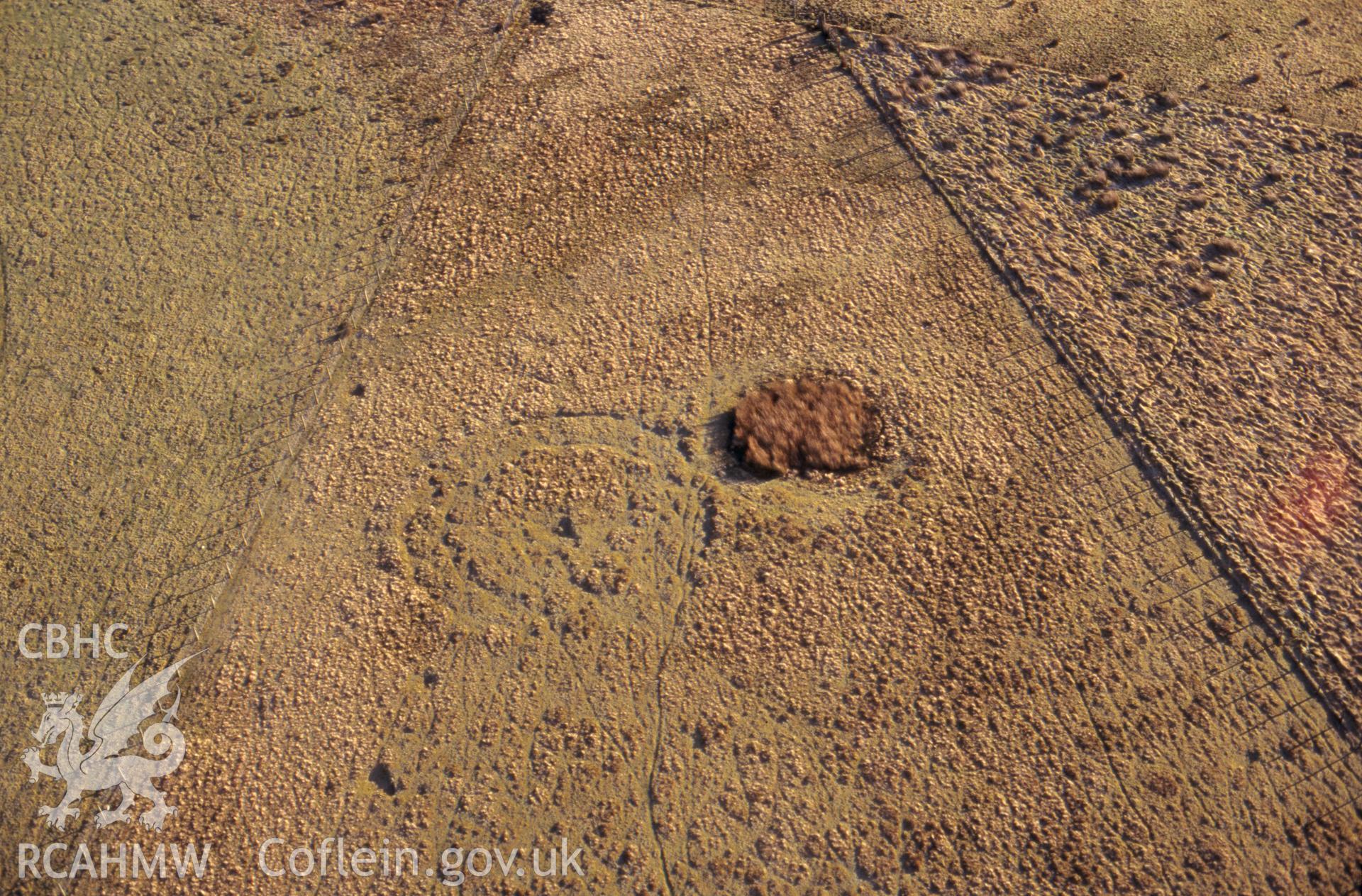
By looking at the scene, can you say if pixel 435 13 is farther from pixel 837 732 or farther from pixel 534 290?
pixel 837 732

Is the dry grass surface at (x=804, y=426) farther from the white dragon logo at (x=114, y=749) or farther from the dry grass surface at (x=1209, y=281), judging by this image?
the white dragon logo at (x=114, y=749)

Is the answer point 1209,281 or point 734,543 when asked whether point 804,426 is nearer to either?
point 734,543

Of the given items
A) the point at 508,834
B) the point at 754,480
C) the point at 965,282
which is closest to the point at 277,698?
the point at 508,834

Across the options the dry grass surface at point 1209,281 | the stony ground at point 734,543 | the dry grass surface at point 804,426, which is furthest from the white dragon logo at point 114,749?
the dry grass surface at point 1209,281

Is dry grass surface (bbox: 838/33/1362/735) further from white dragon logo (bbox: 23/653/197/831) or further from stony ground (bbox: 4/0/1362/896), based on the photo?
white dragon logo (bbox: 23/653/197/831)

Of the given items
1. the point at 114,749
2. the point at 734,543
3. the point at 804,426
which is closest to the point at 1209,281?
the point at 804,426

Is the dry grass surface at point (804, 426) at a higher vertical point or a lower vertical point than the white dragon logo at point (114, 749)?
higher

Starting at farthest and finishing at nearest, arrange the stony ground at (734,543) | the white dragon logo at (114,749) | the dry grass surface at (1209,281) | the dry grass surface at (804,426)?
the dry grass surface at (804,426) < the dry grass surface at (1209,281) < the white dragon logo at (114,749) < the stony ground at (734,543)

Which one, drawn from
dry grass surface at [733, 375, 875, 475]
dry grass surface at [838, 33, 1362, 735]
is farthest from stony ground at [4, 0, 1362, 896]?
dry grass surface at [733, 375, 875, 475]
